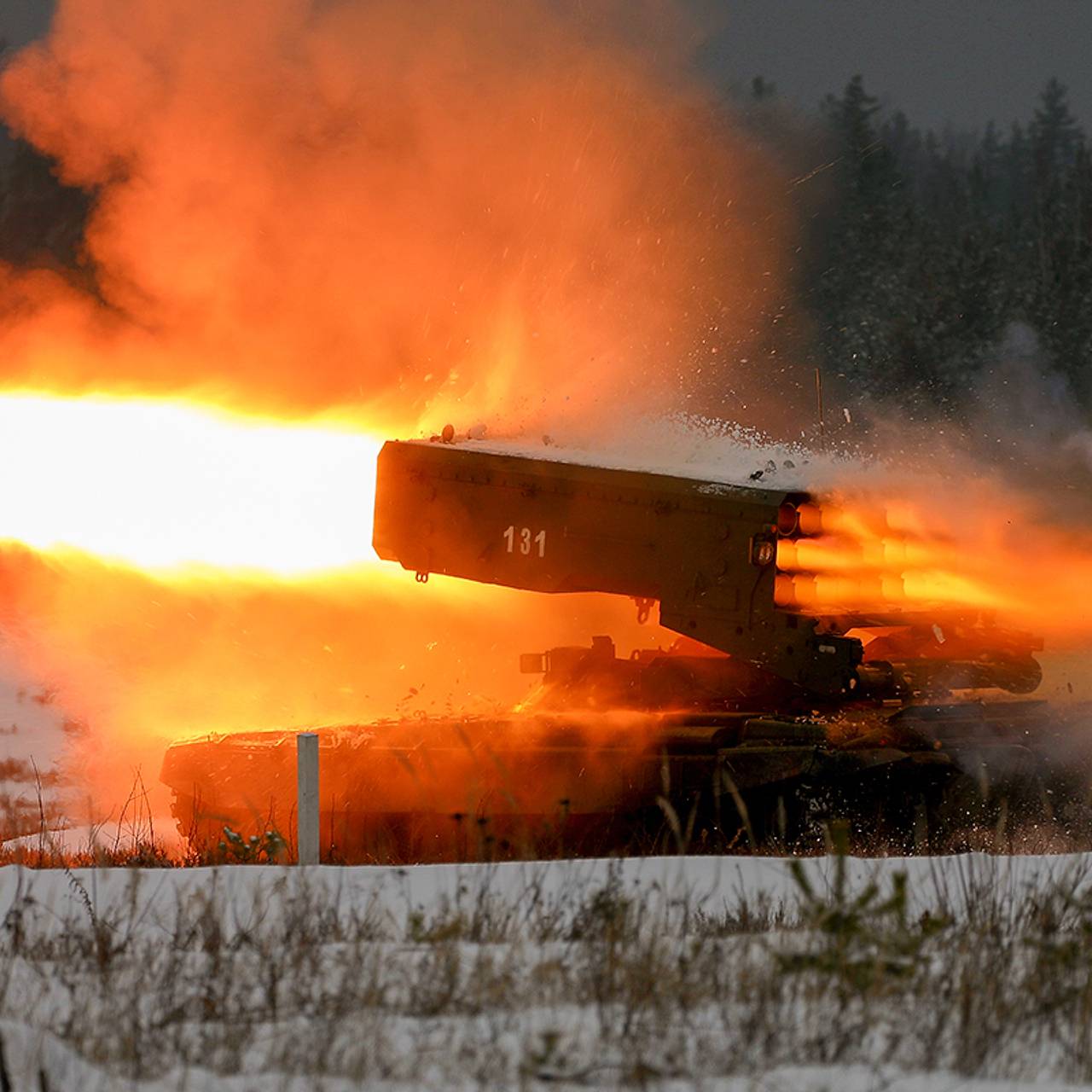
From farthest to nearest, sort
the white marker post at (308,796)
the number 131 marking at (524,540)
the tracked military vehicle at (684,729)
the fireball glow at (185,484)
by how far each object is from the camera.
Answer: the fireball glow at (185,484), the number 131 marking at (524,540), the tracked military vehicle at (684,729), the white marker post at (308,796)

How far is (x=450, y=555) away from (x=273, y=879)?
5488 millimetres

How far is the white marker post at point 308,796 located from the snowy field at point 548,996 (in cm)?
209

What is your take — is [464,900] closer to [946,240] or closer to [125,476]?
A: [125,476]

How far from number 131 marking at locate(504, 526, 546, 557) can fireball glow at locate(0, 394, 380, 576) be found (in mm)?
2863

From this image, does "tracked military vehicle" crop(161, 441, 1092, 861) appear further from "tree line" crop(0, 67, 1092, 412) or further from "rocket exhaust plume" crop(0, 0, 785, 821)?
"tree line" crop(0, 67, 1092, 412)

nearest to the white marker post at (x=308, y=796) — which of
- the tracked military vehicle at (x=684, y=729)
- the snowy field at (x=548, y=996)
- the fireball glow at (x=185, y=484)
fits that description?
the tracked military vehicle at (x=684, y=729)

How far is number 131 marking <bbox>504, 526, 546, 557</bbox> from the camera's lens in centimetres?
1346

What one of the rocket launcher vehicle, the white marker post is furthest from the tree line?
the white marker post

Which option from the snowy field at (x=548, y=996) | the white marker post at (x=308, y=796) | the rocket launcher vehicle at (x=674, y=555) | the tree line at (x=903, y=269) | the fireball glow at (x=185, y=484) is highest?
the tree line at (x=903, y=269)

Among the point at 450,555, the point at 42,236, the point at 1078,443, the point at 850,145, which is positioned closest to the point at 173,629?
the point at 42,236

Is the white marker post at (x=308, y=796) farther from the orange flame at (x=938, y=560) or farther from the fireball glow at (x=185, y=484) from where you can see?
the fireball glow at (x=185, y=484)

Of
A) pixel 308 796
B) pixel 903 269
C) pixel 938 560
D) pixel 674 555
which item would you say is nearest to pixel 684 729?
pixel 674 555

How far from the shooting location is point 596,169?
81.6 feet

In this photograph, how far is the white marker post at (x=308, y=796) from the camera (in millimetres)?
10352
